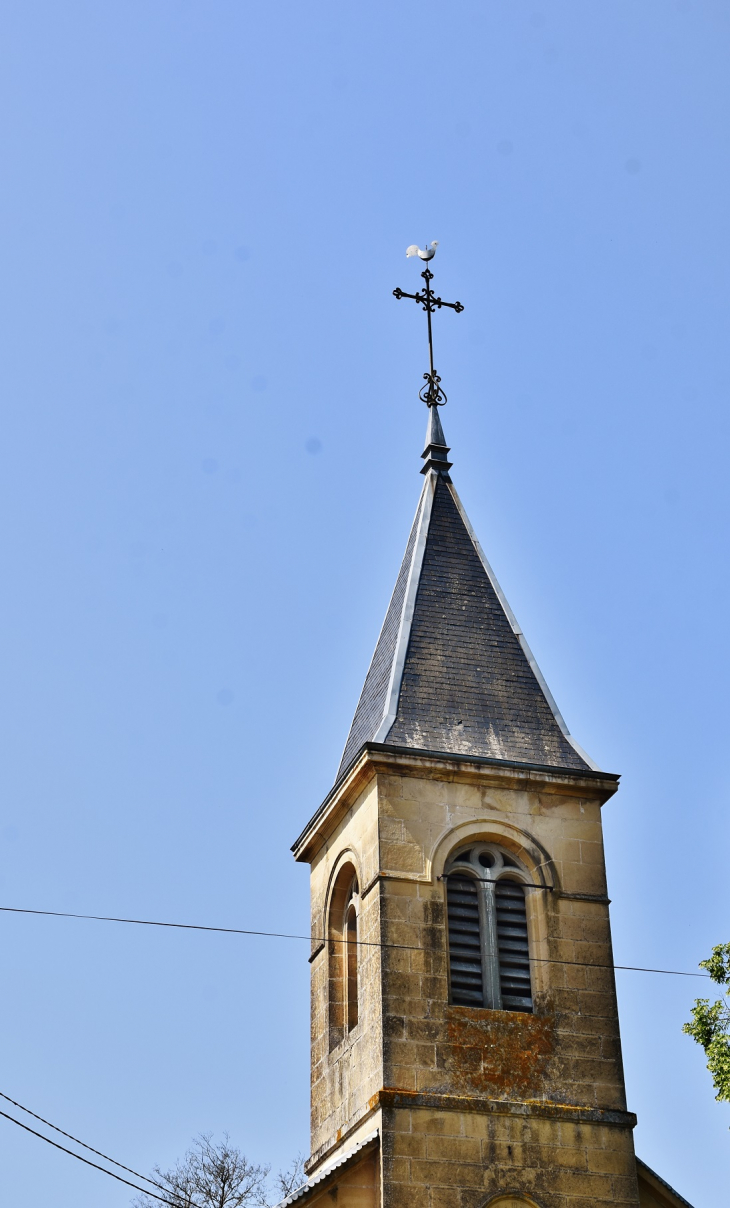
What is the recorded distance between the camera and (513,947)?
20.5 m

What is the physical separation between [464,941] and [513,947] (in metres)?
0.62

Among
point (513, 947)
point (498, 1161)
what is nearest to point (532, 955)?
point (513, 947)

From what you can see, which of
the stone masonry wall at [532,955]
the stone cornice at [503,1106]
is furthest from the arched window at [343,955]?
the stone cornice at [503,1106]

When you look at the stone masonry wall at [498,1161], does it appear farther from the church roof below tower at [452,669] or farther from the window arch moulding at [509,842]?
the church roof below tower at [452,669]

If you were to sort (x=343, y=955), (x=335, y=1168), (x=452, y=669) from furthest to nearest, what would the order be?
(x=452, y=669) < (x=343, y=955) < (x=335, y=1168)

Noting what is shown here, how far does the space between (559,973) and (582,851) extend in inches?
65.3

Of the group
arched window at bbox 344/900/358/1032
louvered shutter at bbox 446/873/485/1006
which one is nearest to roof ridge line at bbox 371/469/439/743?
louvered shutter at bbox 446/873/485/1006

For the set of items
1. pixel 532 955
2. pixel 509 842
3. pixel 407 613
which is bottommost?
pixel 532 955

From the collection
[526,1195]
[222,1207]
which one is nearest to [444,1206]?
[526,1195]

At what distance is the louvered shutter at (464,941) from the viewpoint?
789 inches

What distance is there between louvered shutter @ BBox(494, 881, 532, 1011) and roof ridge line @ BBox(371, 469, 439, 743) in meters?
2.44

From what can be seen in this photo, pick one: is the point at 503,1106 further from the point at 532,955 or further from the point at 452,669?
the point at 452,669

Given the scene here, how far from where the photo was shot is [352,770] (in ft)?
69.8

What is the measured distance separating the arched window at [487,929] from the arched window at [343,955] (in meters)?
1.39
